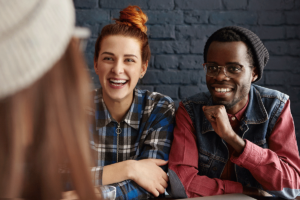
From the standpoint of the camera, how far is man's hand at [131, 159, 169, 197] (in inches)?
45.2

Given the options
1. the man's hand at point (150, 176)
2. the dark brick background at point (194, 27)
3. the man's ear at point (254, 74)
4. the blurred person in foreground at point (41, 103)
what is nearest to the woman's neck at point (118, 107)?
the dark brick background at point (194, 27)

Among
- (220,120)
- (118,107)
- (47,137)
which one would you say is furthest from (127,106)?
(47,137)

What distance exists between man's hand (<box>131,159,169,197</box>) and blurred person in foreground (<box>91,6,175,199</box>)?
0.04 meters

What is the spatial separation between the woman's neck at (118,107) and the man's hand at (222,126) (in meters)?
0.45

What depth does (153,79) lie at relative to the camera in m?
1.63

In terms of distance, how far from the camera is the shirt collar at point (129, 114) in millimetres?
1426

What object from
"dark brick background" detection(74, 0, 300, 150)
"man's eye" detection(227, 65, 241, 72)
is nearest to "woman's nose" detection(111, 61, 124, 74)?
"dark brick background" detection(74, 0, 300, 150)

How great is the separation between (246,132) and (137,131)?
56cm

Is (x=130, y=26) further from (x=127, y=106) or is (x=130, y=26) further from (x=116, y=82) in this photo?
(x=127, y=106)

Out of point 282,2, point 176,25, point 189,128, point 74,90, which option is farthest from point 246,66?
point 74,90

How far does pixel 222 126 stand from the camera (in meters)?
1.19

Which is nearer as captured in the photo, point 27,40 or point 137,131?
point 27,40

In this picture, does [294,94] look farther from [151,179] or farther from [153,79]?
[151,179]

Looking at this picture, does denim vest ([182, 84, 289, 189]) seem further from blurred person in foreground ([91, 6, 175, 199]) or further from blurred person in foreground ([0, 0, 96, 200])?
blurred person in foreground ([0, 0, 96, 200])
